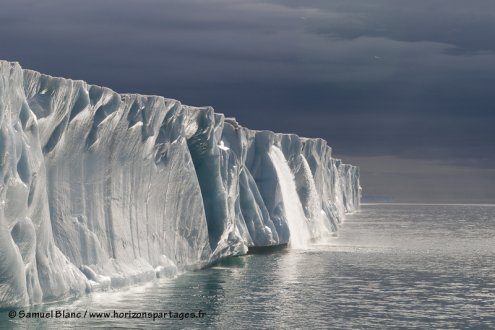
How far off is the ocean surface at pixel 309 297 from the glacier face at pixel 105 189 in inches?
30.7

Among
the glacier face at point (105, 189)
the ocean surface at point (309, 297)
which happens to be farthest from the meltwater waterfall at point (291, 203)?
the ocean surface at point (309, 297)

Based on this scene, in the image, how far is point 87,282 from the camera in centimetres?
2414

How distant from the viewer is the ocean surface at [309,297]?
21922 mm

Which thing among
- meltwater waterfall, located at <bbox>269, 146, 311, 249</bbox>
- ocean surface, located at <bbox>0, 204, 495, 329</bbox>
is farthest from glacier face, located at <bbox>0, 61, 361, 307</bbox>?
meltwater waterfall, located at <bbox>269, 146, 311, 249</bbox>

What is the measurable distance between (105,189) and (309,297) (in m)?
6.40

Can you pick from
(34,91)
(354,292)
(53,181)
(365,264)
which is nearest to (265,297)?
(354,292)

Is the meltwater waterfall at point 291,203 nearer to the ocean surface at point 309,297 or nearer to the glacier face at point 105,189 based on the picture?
the glacier face at point 105,189

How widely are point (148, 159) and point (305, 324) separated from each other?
9.62 metres

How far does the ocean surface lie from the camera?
71.9ft

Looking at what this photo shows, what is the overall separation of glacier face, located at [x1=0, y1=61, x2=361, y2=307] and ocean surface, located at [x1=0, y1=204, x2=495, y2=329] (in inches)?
30.7

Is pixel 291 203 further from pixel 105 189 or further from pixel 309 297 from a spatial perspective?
pixel 105 189

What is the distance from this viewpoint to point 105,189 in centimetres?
2688

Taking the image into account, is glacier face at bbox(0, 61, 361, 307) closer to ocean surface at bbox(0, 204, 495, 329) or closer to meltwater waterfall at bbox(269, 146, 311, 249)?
ocean surface at bbox(0, 204, 495, 329)

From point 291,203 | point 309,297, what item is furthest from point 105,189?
point 291,203
